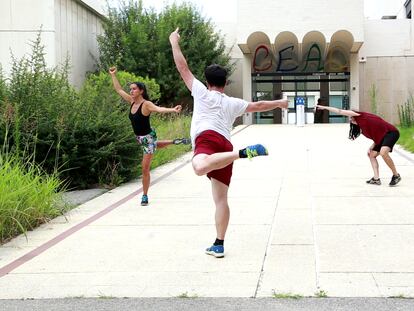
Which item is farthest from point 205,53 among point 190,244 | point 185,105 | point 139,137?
point 190,244

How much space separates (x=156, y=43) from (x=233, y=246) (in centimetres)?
2782

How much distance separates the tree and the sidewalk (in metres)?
22.2

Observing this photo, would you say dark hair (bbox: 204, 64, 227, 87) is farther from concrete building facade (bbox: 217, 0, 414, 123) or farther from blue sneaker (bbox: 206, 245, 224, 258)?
concrete building facade (bbox: 217, 0, 414, 123)

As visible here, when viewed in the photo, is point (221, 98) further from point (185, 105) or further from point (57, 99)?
point (185, 105)

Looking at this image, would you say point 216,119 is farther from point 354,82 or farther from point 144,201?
point 354,82

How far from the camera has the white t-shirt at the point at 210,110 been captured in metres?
5.92

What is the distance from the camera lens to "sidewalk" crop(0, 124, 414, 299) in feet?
17.0

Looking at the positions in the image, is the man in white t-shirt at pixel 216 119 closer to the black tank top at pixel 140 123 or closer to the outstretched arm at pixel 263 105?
the outstretched arm at pixel 263 105

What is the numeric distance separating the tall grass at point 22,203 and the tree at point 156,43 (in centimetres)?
2467

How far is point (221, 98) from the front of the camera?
19.6 ft

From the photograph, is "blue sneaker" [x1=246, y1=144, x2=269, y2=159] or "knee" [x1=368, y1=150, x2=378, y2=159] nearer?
"blue sneaker" [x1=246, y1=144, x2=269, y2=159]

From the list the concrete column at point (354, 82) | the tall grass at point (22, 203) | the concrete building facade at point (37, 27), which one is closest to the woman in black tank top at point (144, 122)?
the tall grass at point (22, 203)

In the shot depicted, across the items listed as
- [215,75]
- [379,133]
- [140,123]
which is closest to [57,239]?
[140,123]

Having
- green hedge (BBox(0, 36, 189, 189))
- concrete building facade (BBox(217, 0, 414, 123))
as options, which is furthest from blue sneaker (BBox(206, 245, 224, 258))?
concrete building facade (BBox(217, 0, 414, 123))
